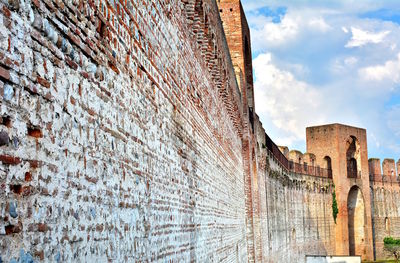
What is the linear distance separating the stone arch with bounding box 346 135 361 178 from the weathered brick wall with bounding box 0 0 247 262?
1209 inches

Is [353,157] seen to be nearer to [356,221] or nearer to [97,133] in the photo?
[356,221]

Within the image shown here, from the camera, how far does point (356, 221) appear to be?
33656 millimetres

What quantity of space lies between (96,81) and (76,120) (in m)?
0.40

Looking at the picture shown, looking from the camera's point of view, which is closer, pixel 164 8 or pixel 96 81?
pixel 96 81

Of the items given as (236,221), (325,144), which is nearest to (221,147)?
(236,221)

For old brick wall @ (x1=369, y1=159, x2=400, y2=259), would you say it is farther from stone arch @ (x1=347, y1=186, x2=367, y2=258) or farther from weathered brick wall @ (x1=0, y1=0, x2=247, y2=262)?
weathered brick wall @ (x1=0, y1=0, x2=247, y2=262)

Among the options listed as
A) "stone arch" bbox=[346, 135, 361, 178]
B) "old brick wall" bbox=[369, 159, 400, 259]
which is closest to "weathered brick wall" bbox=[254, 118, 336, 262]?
"stone arch" bbox=[346, 135, 361, 178]

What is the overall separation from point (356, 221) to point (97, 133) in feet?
110

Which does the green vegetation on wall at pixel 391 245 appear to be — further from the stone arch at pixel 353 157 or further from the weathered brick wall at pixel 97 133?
the weathered brick wall at pixel 97 133

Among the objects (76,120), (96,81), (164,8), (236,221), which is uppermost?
(164,8)

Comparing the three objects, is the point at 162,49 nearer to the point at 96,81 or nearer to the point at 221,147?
the point at 96,81

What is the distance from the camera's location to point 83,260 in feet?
8.14

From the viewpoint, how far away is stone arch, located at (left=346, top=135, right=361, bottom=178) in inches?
1363

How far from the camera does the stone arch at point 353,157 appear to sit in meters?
34.6
